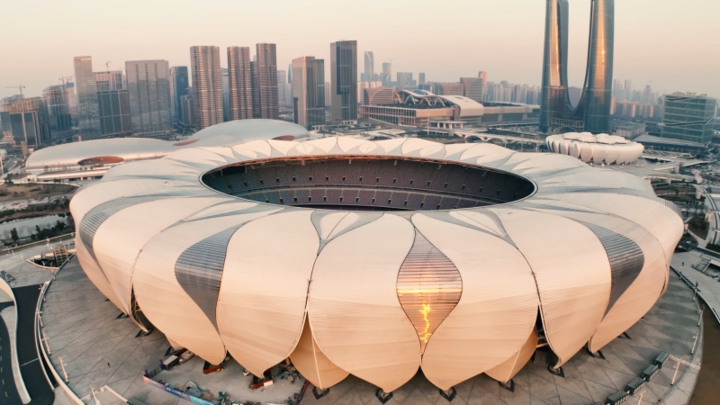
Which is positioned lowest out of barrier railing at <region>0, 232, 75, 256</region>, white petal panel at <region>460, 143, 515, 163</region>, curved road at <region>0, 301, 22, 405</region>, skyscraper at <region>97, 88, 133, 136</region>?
curved road at <region>0, 301, 22, 405</region>

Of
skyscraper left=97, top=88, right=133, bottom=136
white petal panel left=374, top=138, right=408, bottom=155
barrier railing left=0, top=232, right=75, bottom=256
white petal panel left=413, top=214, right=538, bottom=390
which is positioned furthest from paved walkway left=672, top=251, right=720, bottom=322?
skyscraper left=97, top=88, right=133, bottom=136

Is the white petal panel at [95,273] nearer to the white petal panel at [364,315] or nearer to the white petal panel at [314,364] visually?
the white petal panel at [314,364]

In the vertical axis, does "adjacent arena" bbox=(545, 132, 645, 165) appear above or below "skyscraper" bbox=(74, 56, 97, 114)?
below

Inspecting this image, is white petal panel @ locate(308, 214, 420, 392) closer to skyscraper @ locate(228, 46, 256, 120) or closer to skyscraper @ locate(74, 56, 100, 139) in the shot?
skyscraper @ locate(74, 56, 100, 139)

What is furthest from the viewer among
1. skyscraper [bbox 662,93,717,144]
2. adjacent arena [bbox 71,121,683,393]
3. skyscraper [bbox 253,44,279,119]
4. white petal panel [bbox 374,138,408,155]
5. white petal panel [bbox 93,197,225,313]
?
skyscraper [bbox 253,44,279,119]

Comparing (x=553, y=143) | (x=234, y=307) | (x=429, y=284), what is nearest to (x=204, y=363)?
(x=234, y=307)

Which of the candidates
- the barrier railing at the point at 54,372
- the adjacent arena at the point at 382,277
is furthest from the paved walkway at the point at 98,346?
the adjacent arena at the point at 382,277

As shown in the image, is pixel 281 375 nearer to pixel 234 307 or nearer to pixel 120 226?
pixel 234 307
